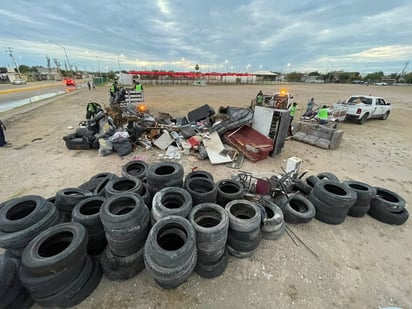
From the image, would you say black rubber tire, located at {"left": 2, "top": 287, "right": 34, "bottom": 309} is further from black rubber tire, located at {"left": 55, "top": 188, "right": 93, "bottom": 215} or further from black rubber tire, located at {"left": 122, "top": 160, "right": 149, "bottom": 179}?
black rubber tire, located at {"left": 122, "top": 160, "right": 149, "bottom": 179}

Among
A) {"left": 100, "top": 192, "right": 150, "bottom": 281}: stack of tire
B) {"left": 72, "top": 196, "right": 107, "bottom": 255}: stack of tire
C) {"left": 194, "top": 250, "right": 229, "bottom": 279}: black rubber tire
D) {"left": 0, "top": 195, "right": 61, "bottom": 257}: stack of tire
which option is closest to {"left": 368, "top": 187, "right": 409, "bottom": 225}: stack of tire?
{"left": 194, "top": 250, "right": 229, "bottom": 279}: black rubber tire

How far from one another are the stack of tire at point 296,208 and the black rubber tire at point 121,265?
2.54m

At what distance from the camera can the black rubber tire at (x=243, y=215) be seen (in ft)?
8.46

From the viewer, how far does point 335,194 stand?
11.1ft

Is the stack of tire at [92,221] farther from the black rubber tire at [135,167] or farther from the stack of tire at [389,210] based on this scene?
the stack of tire at [389,210]

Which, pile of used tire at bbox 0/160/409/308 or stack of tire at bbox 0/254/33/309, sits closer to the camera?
stack of tire at bbox 0/254/33/309

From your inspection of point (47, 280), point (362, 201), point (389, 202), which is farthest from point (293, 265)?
point (47, 280)

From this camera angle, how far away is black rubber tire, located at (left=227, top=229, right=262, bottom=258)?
8.69ft

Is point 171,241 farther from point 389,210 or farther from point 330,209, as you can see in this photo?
point 389,210

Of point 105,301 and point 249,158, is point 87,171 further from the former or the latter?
point 249,158

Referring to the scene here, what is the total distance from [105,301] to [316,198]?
3.60 metres

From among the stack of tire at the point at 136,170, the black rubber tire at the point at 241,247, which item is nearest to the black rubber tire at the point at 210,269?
the black rubber tire at the point at 241,247

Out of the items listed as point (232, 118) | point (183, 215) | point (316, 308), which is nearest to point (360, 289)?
point (316, 308)

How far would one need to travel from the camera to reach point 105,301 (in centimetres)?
214
